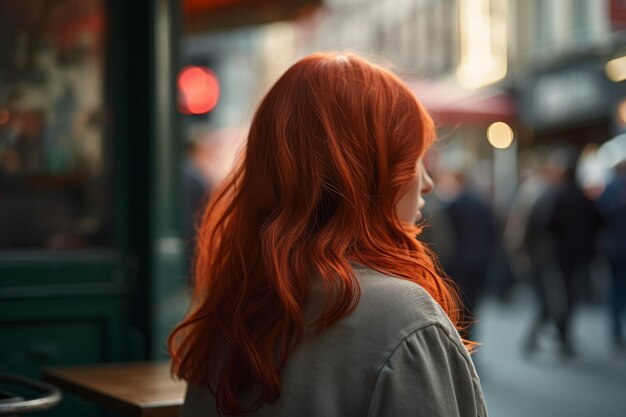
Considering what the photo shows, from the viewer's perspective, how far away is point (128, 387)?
268 centimetres

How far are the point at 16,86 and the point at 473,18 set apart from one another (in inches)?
764

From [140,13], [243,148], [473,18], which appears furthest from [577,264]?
[473,18]

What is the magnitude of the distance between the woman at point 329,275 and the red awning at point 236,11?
12.7 feet

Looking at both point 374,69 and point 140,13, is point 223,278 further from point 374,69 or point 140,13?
point 140,13

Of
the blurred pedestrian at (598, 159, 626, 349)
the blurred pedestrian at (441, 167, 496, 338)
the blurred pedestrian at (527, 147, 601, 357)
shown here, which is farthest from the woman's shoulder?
the blurred pedestrian at (598, 159, 626, 349)

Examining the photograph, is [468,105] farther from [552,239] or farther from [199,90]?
[552,239]

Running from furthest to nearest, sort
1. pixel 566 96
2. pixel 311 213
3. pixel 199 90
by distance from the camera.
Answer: pixel 566 96 < pixel 199 90 < pixel 311 213

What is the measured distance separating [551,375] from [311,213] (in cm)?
634

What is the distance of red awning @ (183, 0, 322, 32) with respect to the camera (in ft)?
19.0

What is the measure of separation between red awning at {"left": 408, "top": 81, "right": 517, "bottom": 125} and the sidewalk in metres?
4.30

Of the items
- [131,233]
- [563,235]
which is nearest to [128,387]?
[131,233]

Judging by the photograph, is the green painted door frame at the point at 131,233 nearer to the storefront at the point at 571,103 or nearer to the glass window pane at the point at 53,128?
the glass window pane at the point at 53,128

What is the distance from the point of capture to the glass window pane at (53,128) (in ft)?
13.0

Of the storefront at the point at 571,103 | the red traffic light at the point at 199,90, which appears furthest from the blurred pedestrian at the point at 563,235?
the red traffic light at the point at 199,90
